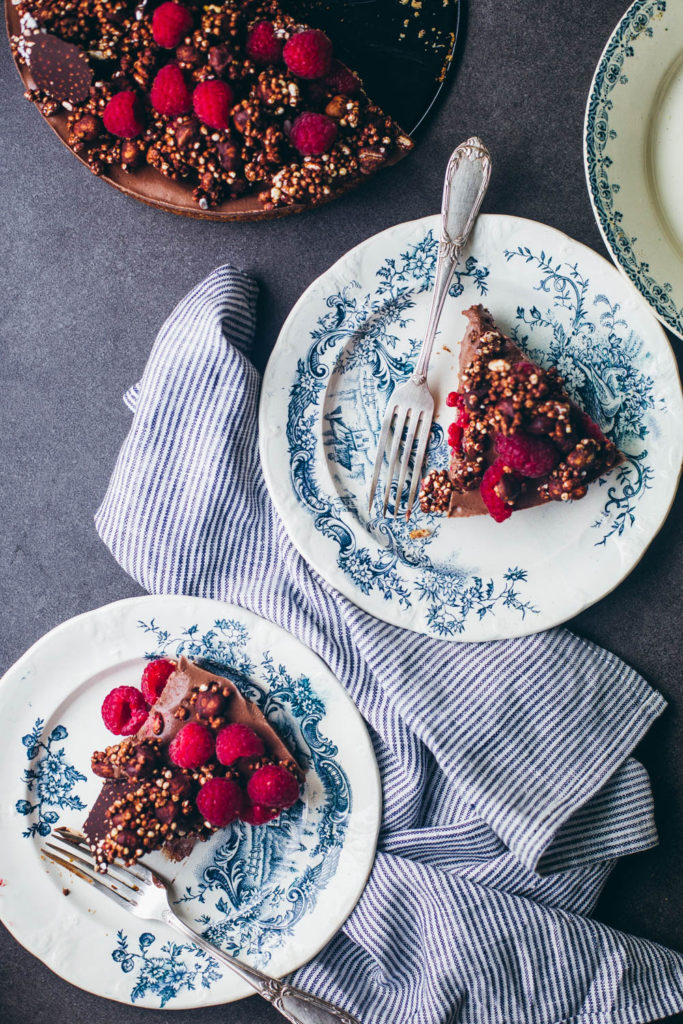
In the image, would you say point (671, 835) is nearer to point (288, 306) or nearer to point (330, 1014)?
point (330, 1014)

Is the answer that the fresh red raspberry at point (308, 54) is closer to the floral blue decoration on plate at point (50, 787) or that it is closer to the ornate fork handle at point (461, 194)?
the ornate fork handle at point (461, 194)


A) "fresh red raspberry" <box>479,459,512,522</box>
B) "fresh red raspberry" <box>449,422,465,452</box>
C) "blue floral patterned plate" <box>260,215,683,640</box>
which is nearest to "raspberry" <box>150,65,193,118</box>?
"blue floral patterned plate" <box>260,215,683,640</box>

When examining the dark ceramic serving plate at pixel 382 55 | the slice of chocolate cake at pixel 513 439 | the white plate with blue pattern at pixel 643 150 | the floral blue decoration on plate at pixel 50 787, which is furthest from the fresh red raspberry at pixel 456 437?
the floral blue decoration on plate at pixel 50 787

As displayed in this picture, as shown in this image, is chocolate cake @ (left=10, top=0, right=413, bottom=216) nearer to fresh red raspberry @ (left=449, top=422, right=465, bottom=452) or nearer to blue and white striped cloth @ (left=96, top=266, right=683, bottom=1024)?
blue and white striped cloth @ (left=96, top=266, right=683, bottom=1024)

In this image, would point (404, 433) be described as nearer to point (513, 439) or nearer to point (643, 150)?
point (513, 439)

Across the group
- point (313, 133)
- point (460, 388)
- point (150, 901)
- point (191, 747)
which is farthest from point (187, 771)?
point (313, 133)
